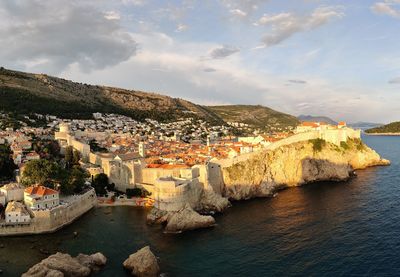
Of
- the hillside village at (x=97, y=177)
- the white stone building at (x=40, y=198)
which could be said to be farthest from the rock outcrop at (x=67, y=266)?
the white stone building at (x=40, y=198)

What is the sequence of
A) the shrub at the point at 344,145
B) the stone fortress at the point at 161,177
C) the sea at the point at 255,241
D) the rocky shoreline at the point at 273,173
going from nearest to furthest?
the sea at the point at 255,241, the rocky shoreline at the point at 273,173, the stone fortress at the point at 161,177, the shrub at the point at 344,145

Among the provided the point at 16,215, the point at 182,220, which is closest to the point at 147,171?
the point at 182,220

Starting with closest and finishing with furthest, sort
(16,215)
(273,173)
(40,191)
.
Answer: (16,215) → (40,191) → (273,173)

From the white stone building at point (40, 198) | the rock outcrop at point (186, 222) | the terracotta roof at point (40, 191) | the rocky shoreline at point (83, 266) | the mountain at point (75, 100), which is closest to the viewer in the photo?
the rocky shoreline at point (83, 266)

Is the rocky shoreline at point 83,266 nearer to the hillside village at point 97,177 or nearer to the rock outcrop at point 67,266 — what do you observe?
the rock outcrop at point 67,266

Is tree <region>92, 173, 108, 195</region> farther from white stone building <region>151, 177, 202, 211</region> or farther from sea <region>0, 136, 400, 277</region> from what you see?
white stone building <region>151, 177, 202, 211</region>

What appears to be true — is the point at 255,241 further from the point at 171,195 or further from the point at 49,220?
the point at 49,220

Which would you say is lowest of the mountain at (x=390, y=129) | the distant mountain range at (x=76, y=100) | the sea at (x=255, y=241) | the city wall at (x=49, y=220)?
the sea at (x=255, y=241)
